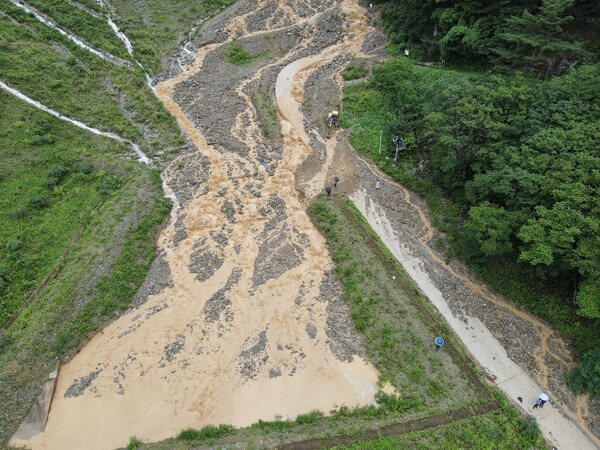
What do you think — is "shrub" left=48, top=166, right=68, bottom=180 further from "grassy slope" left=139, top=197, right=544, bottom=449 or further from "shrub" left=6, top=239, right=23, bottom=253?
"grassy slope" left=139, top=197, right=544, bottom=449

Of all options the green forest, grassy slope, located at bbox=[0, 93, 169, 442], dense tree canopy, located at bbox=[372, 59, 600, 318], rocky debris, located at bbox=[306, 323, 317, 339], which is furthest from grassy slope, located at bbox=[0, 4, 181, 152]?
dense tree canopy, located at bbox=[372, 59, 600, 318]

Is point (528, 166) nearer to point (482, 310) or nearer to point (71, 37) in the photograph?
point (482, 310)

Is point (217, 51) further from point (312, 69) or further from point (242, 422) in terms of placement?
point (242, 422)

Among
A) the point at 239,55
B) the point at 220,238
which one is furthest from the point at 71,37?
the point at 220,238

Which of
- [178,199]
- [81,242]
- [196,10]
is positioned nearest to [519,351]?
[178,199]

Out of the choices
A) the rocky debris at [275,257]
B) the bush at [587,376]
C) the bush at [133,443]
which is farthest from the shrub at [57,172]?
the bush at [587,376]

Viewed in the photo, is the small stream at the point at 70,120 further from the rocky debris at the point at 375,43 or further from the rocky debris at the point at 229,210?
the rocky debris at the point at 375,43
